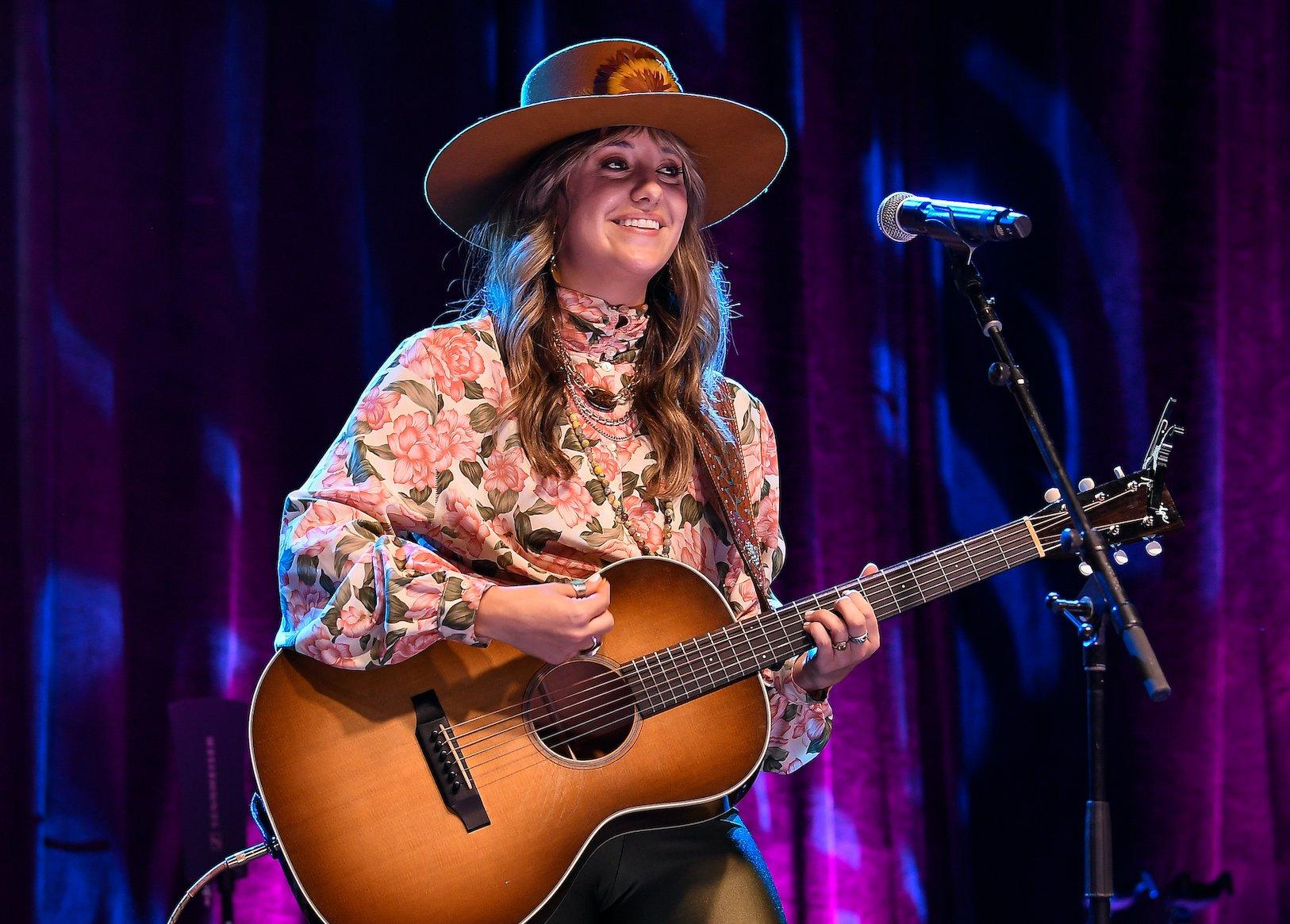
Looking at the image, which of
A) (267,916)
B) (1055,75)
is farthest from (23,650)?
(1055,75)

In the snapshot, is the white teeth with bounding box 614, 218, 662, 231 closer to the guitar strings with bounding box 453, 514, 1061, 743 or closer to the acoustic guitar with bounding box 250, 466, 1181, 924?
the acoustic guitar with bounding box 250, 466, 1181, 924

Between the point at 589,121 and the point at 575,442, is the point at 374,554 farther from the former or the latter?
the point at 589,121

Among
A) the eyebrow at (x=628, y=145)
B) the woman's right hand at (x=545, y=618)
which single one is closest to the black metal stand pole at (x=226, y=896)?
the woman's right hand at (x=545, y=618)

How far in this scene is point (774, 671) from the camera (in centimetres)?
238

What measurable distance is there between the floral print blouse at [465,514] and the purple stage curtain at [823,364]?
1.06 meters

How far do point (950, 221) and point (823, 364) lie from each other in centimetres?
156

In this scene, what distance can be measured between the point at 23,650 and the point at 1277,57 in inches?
147

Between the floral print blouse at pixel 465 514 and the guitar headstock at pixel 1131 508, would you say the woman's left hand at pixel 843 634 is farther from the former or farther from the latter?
the guitar headstock at pixel 1131 508

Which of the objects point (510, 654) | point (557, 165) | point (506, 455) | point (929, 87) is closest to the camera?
point (510, 654)

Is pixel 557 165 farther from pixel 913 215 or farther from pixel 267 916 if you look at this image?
pixel 267 916

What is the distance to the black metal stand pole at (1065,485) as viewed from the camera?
1.83 metres

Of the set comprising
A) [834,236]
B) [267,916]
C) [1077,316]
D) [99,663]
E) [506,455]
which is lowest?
[267,916]

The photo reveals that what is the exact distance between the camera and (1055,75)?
144 inches

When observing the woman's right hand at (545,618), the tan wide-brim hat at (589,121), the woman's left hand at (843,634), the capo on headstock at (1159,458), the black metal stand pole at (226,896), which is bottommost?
the black metal stand pole at (226,896)
